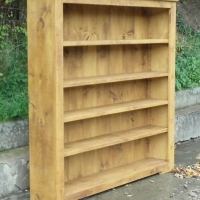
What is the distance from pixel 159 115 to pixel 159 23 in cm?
110

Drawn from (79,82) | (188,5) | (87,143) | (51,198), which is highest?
(188,5)

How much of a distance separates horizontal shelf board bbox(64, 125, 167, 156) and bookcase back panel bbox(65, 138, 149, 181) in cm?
21

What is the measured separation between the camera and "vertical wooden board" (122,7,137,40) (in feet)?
19.0

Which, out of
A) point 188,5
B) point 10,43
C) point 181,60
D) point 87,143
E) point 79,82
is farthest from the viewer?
point 188,5

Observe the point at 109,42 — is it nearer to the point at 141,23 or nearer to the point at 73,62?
the point at 73,62

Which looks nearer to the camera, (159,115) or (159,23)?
(159,23)

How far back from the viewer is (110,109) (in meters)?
5.28

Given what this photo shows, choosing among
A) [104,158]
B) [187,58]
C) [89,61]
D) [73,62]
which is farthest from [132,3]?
[187,58]

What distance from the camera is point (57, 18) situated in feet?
14.8

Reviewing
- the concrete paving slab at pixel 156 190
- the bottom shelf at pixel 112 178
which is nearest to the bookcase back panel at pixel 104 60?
the bottom shelf at pixel 112 178

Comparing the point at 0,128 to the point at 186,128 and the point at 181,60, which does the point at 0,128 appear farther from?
the point at 181,60

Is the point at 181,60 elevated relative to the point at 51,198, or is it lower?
elevated

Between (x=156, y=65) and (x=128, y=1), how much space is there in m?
1.06

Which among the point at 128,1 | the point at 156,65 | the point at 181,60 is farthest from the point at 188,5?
the point at 128,1
